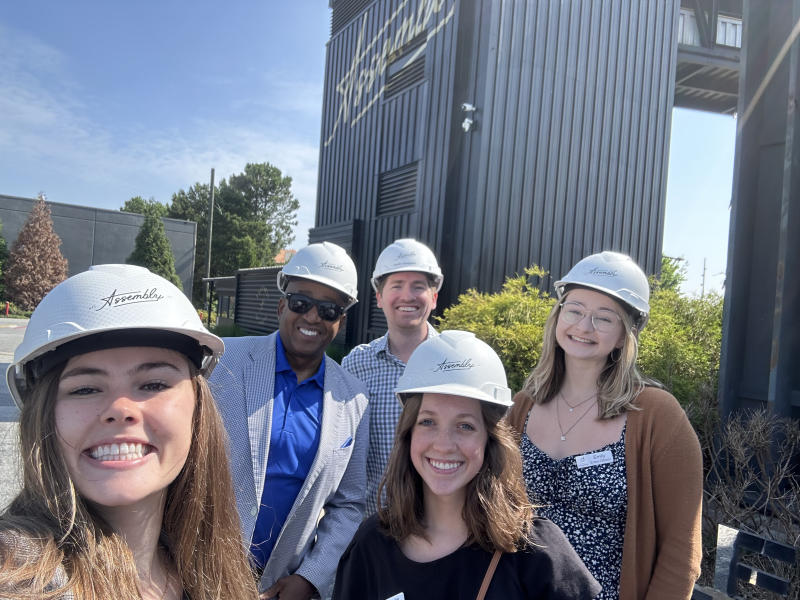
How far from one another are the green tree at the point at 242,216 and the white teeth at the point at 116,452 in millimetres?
47836

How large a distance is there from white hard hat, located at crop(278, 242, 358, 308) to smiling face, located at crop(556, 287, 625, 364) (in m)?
1.00

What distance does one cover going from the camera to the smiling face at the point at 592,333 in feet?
8.29

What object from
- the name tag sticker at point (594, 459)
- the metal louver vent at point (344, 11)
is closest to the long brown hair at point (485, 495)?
the name tag sticker at point (594, 459)

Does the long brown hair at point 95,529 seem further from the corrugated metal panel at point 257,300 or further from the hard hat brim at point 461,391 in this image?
the corrugated metal panel at point 257,300

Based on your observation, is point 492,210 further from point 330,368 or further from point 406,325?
point 330,368

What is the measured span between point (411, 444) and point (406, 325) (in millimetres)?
1330

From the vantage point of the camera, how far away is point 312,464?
257 cm

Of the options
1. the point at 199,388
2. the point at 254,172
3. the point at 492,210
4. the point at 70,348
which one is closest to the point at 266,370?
the point at 199,388

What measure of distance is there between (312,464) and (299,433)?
150 millimetres

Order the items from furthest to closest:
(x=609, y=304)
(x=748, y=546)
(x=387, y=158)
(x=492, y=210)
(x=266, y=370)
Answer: (x=387, y=158), (x=492, y=210), (x=748, y=546), (x=266, y=370), (x=609, y=304)

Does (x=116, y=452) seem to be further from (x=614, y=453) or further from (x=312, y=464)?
(x=614, y=453)

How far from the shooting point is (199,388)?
5.06 feet

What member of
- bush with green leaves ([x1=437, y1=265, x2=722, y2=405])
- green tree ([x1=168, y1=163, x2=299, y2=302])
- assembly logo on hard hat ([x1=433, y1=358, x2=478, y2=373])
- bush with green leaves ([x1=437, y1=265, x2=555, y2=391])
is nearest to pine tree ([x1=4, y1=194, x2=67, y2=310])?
green tree ([x1=168, y1=163, x2=299, y2=302])

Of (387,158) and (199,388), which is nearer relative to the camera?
(199,388)
